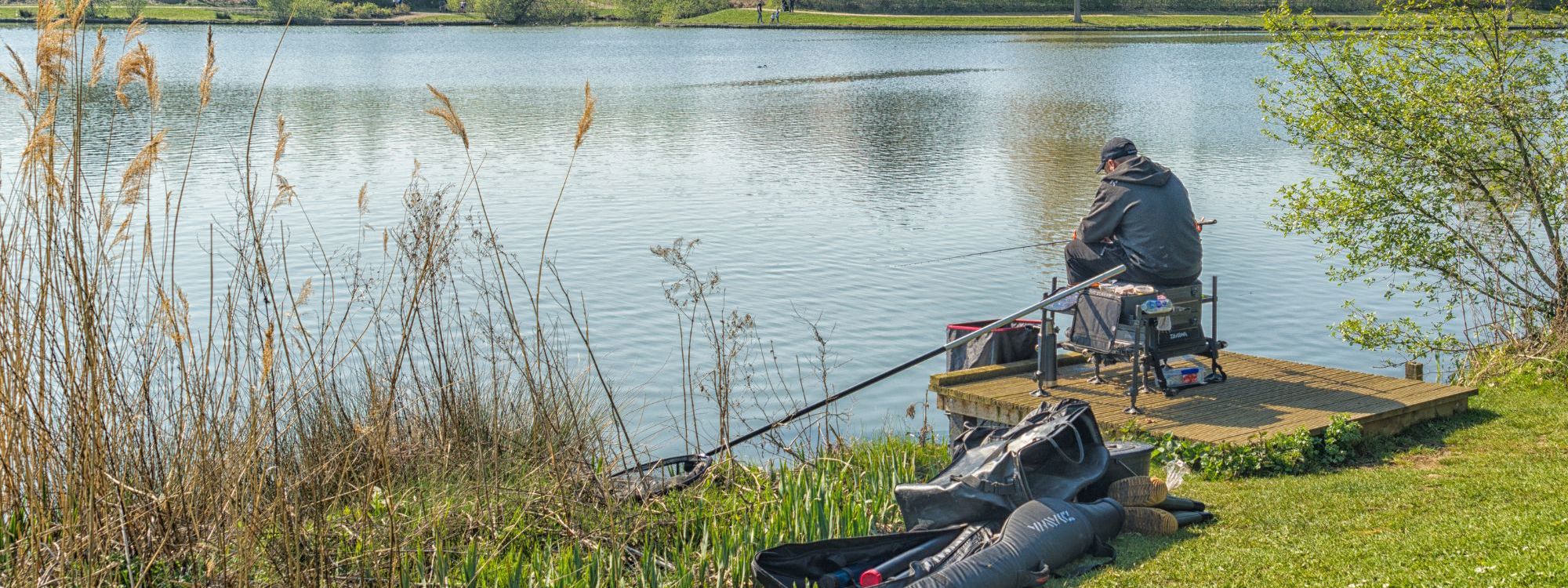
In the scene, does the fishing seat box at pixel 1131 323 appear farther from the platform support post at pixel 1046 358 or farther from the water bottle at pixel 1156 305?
the platform support post at pixel 1046 358

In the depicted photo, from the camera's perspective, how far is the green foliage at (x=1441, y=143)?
10883 mm

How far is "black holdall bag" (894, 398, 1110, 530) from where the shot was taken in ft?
20.3

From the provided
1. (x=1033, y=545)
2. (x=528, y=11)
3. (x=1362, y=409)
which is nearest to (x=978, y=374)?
(x=1362, y=409)

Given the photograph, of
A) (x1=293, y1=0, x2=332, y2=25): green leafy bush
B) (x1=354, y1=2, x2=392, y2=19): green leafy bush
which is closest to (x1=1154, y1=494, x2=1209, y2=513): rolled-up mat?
(x1=293, y1=0, x2=332, y2=25): green leafy bush

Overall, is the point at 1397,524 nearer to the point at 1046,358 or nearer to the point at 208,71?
the point at 1046,358

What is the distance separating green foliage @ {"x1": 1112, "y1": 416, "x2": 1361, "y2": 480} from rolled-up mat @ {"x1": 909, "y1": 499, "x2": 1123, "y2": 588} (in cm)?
136

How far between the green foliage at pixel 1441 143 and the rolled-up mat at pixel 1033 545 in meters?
5.98

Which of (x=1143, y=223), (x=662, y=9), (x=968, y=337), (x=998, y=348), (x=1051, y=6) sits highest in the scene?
(x=1051, y=6)

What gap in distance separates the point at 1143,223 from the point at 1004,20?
72.0 meters

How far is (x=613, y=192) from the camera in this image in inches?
805

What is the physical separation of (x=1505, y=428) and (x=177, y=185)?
16.8m

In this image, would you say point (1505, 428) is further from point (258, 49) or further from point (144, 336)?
point (258, 49)

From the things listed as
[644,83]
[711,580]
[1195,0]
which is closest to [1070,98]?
[644,83]

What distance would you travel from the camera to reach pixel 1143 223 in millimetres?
8461
